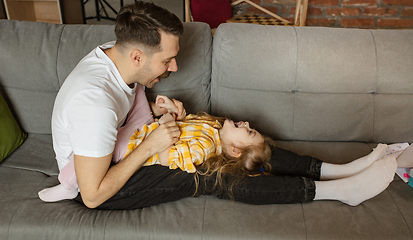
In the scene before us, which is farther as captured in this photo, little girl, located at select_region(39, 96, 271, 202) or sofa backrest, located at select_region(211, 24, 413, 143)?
sofa backrest, located at select_region(211, 24, 413, 143)

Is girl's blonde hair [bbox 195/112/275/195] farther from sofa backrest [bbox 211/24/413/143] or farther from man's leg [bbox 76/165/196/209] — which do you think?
sofa backrest [bbox 211/24/413/143]

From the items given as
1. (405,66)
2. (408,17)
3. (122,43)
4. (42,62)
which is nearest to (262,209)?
(122,43)

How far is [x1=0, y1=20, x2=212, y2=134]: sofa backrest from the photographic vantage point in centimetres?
163

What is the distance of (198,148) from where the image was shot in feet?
4.42

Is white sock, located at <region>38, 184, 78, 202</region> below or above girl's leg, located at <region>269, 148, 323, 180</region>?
below

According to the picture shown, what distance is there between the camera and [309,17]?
3.15 meters

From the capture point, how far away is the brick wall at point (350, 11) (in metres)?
3.09

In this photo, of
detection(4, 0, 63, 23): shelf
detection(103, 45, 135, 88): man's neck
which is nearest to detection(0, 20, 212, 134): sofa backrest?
detection(103, 45, 135, 88): man's neck

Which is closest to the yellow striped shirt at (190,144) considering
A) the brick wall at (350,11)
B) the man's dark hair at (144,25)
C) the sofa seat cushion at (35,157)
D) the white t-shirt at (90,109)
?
the white t-shirt at (90,109)

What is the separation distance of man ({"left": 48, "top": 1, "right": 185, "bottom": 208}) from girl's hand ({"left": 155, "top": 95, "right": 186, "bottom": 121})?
0.20 m

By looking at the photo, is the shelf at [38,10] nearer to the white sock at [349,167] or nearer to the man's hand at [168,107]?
the man's hand at [168,107]

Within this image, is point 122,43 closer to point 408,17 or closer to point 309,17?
point 309,17

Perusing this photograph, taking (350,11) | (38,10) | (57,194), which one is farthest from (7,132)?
(350,11)

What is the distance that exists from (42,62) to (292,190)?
56.1 inches
